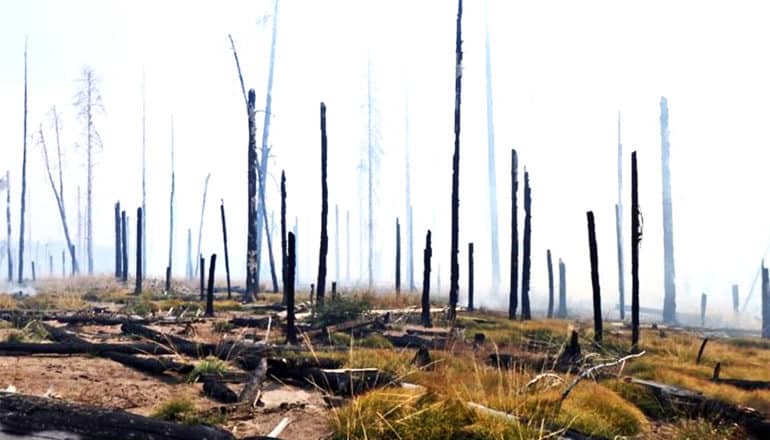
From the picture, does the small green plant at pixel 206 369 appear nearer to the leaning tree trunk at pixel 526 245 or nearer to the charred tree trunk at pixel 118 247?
the leaning tree trunk at pixel 526 245

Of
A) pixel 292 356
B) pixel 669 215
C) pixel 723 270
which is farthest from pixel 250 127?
pixel 723 270

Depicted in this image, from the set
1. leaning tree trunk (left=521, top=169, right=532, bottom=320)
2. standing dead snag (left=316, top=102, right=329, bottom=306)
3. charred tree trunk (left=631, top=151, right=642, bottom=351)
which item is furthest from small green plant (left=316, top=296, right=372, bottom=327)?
leaning tree trunk (left=521, top=169, right=532, bottom=320)

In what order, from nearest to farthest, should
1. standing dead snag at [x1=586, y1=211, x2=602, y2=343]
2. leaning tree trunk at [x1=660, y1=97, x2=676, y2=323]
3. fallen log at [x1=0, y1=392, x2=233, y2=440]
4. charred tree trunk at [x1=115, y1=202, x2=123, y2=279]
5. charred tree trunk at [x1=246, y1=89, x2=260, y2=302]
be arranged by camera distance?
fallen log at [x1=0, y1=392, x2=233, y2=440]
standing dead snag at [x1=586, y1=211, x2=602, y2=343]
charred tree trunk at [x1=246, y1=89, x2=260, y2=302]
leaning tree trunk at [x1=660, y1=97, x2=676, y2=323]
charred tree trunk at [x1=115, y1=202, x2=123, y2=279]

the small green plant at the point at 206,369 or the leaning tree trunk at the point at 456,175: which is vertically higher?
the leaning tree trunk at the point at 456,175

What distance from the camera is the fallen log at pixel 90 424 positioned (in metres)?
5.60

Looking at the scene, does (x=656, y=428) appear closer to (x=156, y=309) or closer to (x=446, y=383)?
(x=446, y=383)

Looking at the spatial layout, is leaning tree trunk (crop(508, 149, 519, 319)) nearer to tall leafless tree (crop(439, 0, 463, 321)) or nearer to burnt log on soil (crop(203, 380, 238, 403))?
tall leafless tree (crop(439, 0, 463, 321))

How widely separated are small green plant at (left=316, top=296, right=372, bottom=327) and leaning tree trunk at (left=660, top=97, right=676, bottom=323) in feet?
92.1

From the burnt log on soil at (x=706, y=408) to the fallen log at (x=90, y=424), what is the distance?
5.27 metres

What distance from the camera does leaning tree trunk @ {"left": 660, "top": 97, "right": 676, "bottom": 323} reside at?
41.3 meters

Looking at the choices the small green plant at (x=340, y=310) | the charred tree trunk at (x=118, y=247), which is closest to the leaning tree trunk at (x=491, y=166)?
the charred tree trunk at (x=118, y=247)

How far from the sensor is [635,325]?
48.2 ft

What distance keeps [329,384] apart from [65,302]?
17.2 m

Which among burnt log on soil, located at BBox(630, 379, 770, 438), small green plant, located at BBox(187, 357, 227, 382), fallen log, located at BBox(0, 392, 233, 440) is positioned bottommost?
burnt log on soil, located at BBox(630, 379, 770, 438)
